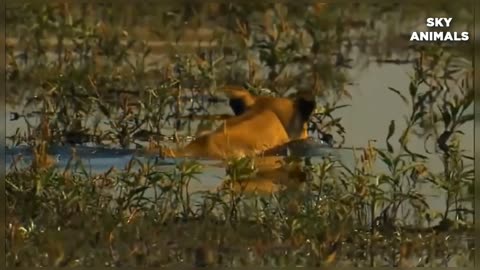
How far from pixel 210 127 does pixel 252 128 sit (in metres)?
0.12

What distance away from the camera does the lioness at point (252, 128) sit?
9.55 ft

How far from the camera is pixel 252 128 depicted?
2.92m

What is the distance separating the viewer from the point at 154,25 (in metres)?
2.92

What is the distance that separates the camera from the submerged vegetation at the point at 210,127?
113 inches

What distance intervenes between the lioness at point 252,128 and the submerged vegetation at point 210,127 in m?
0.03

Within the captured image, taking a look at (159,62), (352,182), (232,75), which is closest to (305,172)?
(352,182)

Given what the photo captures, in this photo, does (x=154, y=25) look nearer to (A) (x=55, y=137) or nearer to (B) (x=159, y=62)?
(B) (x=159, y=62)

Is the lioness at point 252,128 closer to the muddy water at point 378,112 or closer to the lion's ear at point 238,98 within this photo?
the lion's ear at point 238,98
